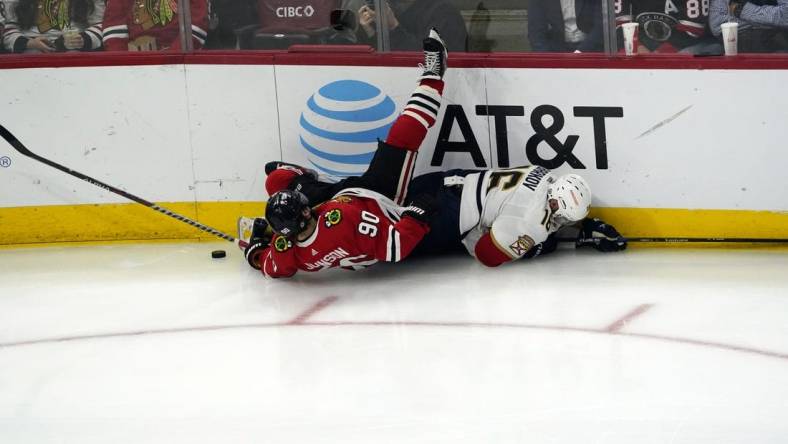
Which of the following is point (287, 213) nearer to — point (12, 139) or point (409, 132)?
point (409, 132)

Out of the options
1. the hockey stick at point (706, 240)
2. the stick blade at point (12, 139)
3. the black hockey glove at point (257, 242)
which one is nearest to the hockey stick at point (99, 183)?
the stick blade at point (12, 139)

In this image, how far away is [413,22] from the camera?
512 cm

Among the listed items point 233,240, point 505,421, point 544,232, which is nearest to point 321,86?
point 233,240

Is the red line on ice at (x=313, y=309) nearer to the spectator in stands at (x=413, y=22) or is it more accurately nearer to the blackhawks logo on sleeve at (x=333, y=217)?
the blackhawks logo on sleeve at (x=333, y=217)

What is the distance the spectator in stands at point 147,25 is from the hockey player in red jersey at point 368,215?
103 centimetres

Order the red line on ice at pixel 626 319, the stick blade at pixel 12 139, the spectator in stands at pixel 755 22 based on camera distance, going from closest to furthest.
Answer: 1. the red line on ice at pixel 626 319
2. the spectator in stands at pixel 755 22
3. the stick blade at pixel 12 139

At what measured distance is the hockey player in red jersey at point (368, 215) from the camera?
4.47m

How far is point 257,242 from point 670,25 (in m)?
2.07

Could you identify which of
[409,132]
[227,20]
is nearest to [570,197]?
[409,132]

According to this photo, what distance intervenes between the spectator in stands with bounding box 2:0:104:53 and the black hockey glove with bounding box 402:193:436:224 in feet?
6.24

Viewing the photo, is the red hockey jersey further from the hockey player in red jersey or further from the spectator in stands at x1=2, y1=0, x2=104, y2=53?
the spectator in stands at x1=2, y1=0, x2=104, y2=53

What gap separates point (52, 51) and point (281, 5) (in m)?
1.19

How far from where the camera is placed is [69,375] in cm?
369

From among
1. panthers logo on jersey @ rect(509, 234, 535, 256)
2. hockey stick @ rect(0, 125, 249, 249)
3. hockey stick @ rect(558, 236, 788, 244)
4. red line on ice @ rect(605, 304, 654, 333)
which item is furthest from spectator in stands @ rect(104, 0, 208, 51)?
red line on ice @ rect(605, 304, 654, 333)
